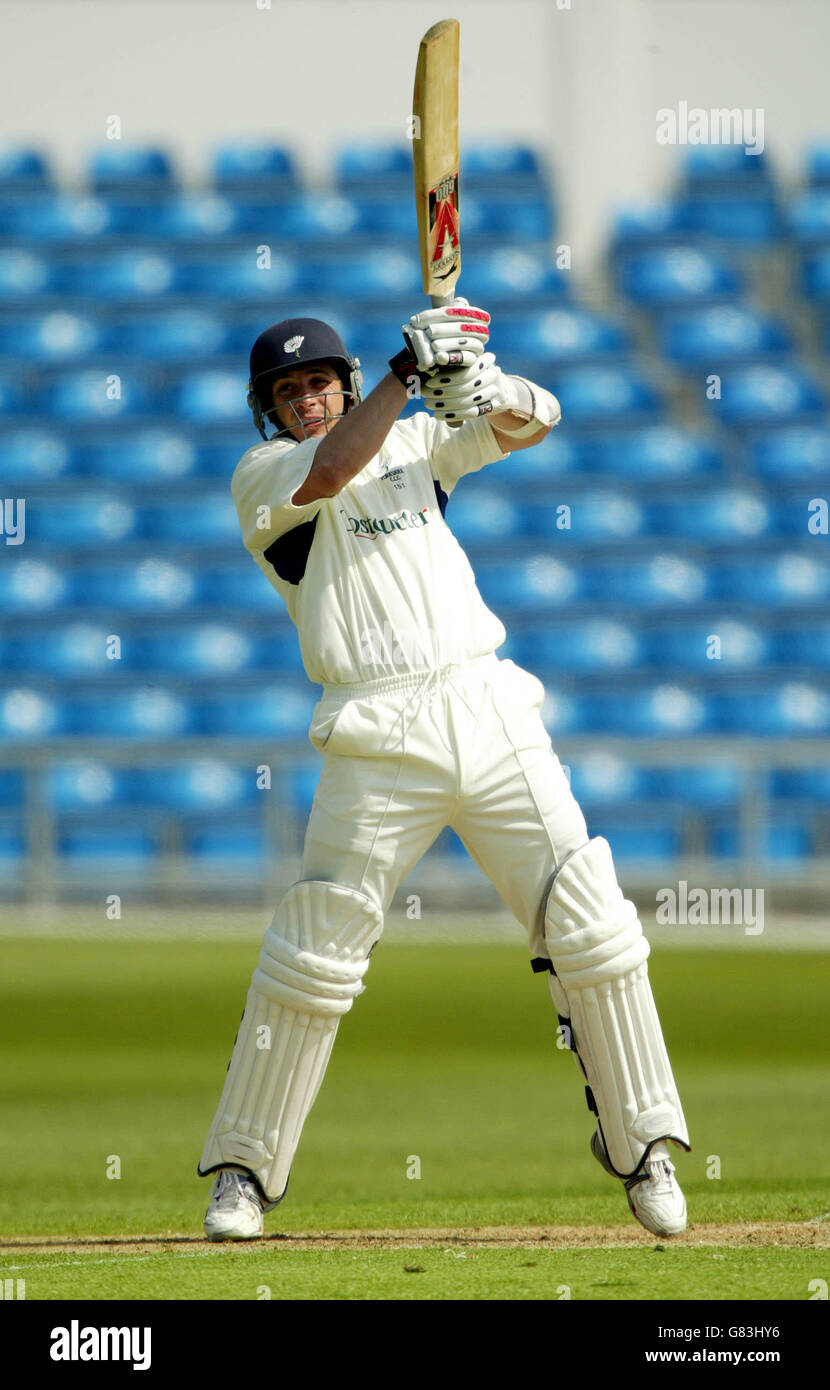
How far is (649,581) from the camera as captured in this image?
10641 millimetres

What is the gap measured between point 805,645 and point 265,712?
319 cm

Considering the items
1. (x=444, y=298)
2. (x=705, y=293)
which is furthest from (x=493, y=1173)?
(x=705, y=293)

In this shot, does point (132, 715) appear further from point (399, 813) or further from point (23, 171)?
point (399, 813)

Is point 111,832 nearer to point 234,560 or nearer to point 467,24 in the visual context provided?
point 234,560

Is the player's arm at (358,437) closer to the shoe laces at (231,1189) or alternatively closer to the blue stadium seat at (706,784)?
the shoe laces at (231,1189)

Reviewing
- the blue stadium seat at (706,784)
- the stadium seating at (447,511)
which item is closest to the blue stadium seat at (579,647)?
the stadium seating at (447,511)

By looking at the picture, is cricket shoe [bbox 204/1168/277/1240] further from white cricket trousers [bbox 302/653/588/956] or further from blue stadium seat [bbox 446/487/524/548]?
blue stadium seat [bbox 446/487/524/548]

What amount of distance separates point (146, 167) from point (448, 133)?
10.4 meters

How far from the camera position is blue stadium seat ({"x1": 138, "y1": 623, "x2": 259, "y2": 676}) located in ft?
34.2

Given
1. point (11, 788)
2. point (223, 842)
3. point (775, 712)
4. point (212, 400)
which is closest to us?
point (11, 788)

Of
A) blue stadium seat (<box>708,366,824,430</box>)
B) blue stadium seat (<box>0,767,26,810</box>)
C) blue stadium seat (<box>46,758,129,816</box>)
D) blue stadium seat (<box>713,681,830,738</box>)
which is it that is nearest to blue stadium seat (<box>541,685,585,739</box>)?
blue stadium seat (<box>713,681,830,738</box>)

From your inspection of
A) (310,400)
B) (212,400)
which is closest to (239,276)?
(212,400)

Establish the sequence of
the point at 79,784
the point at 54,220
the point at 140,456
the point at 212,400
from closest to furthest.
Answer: the point at 79,784 → the point at 140,456 → the point at 212,400 → the point at 54,220

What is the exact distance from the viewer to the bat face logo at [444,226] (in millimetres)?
3438
